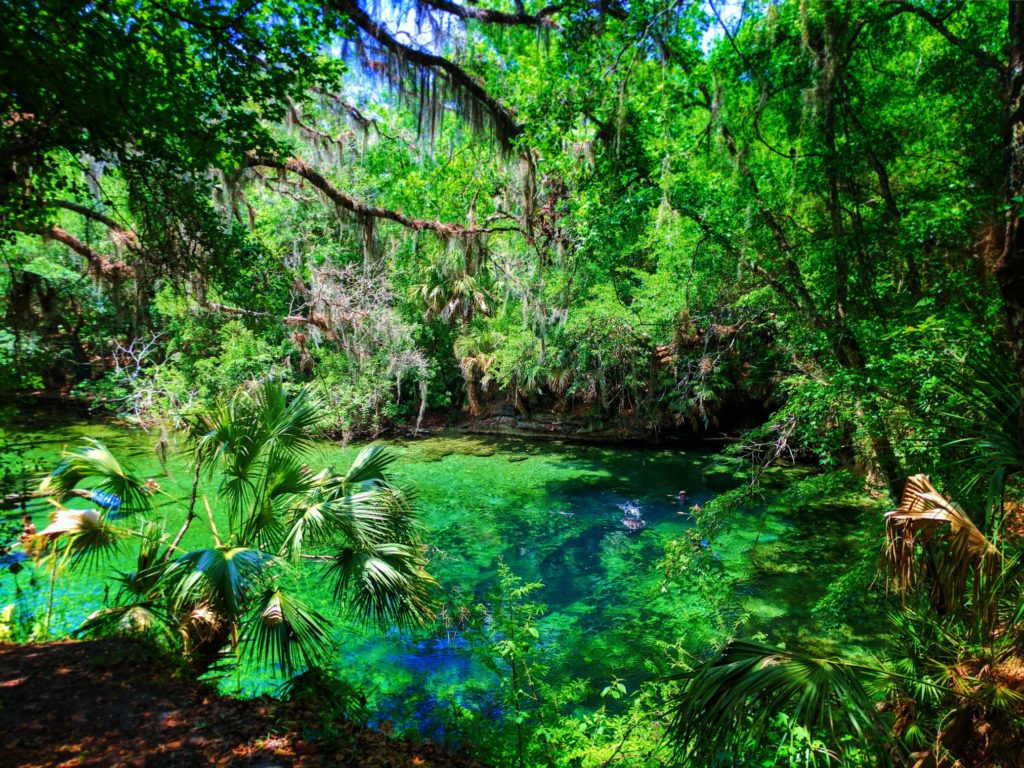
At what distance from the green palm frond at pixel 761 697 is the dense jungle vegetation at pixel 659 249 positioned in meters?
0.02

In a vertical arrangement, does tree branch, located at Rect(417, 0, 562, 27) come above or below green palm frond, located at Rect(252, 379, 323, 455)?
above

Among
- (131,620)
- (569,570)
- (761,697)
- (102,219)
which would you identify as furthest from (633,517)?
(102,219)

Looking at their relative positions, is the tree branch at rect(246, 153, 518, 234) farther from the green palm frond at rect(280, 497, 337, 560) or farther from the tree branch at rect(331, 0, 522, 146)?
the green palm frond at rect(280, 497, 337, 560)

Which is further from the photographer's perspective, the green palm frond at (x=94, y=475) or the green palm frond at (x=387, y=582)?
the green palm frond at (x=94, y=475)

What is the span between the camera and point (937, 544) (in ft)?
10.0

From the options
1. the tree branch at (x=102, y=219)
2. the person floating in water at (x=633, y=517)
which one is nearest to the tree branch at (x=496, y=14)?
the tree branch at (x=102, y=219)

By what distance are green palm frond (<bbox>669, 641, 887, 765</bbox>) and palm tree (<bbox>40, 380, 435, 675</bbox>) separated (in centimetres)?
A: 263

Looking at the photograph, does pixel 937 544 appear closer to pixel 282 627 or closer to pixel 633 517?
pixel 282 627

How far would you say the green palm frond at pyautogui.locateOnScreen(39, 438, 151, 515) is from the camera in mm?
4258

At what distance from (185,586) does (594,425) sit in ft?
52.6

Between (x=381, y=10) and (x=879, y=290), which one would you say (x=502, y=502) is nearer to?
(x=879, y=290)

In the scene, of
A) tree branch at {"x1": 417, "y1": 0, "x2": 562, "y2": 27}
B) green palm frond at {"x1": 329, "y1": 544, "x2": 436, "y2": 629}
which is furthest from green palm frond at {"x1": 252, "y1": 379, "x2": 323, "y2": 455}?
tree branch at {"x1": 417, "y1": 0, "x2": 562, "y2": 27}

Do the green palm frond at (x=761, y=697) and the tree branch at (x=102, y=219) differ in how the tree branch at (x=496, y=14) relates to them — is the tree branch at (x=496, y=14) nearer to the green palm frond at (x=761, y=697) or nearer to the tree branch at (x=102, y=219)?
the tree branch at (x=102, y=219)

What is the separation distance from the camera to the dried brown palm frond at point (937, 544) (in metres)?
2.45
